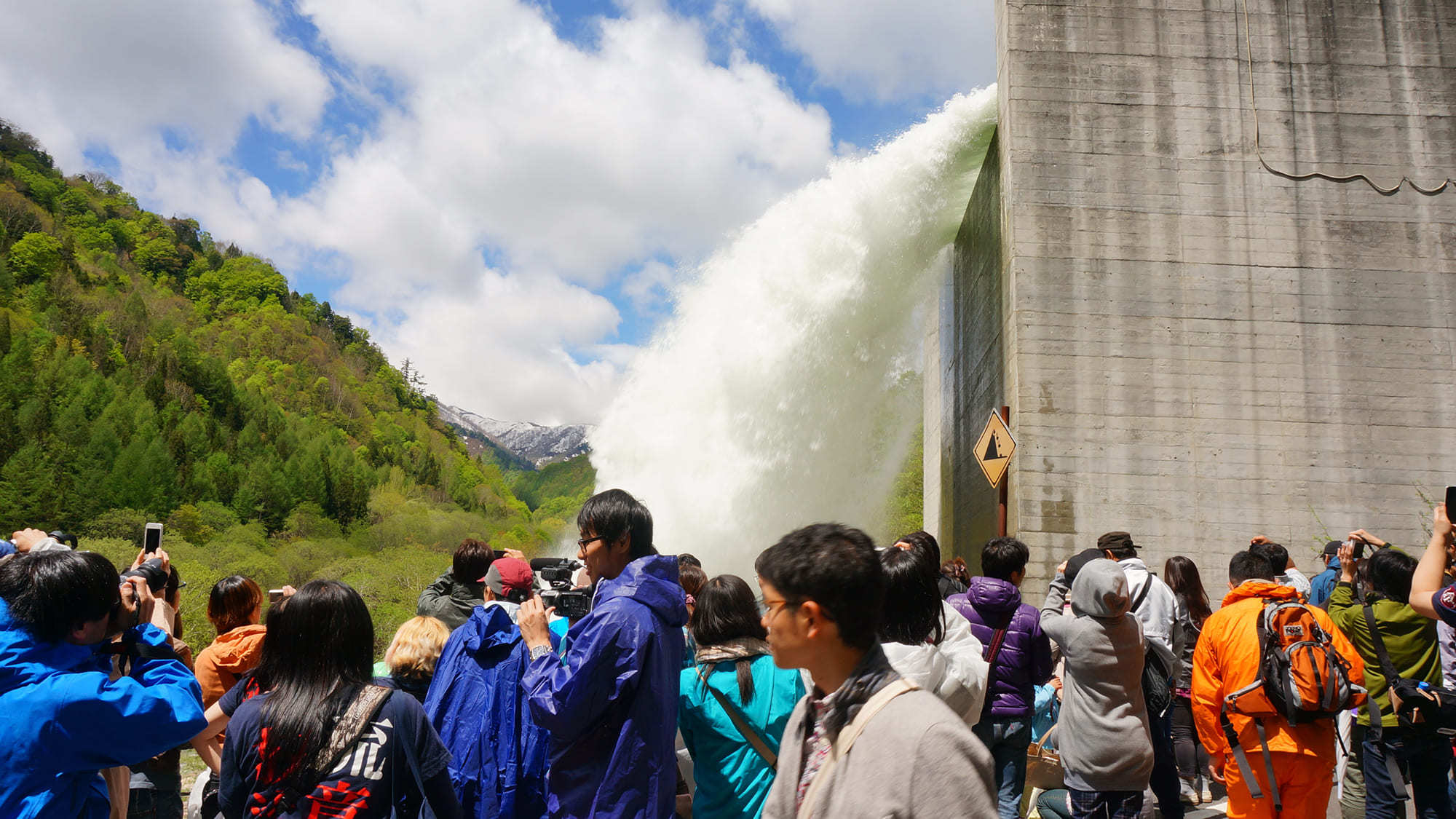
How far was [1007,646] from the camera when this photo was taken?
4598 mm

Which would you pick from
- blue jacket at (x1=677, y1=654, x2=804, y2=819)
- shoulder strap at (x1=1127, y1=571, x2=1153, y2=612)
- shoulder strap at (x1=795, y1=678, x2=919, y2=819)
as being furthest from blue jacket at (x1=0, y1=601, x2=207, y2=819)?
shoulder strap at (x1=1127, y1=571, x2=1153, y2=612)

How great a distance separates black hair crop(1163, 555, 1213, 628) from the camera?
5855 mm

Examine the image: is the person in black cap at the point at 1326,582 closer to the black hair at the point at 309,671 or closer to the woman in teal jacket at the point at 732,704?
the woman in teal jacket at the point at 732,704

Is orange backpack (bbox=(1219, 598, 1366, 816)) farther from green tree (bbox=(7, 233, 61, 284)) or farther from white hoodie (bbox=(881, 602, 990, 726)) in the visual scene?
green tree (bbox=(7, 233, 61, 284))

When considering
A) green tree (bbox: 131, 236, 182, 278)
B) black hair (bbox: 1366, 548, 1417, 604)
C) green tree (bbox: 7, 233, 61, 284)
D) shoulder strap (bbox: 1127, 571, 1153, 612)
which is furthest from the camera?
green tree (bbox: 131, 236, 182, 278)

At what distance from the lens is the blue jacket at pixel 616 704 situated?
279 cm

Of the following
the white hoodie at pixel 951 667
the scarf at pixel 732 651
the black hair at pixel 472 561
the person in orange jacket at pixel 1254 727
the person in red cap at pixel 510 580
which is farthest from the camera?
the black hair at pixel 472 561

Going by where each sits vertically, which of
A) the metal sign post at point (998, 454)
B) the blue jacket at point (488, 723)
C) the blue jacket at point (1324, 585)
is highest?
the metal sign post at point (998, 454)

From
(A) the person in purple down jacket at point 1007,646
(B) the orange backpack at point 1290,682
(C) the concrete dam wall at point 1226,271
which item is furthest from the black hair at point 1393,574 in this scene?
(C) the concrete dam wall at point 1226,271

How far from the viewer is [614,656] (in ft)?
9.30

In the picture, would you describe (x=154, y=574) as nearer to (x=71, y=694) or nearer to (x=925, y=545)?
(x=71, y=694)

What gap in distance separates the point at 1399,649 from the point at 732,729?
3665mm

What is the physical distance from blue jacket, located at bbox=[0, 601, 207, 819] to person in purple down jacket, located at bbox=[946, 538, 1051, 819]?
341 centimetres

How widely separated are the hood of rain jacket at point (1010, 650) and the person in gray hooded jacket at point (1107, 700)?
431 millimetres
